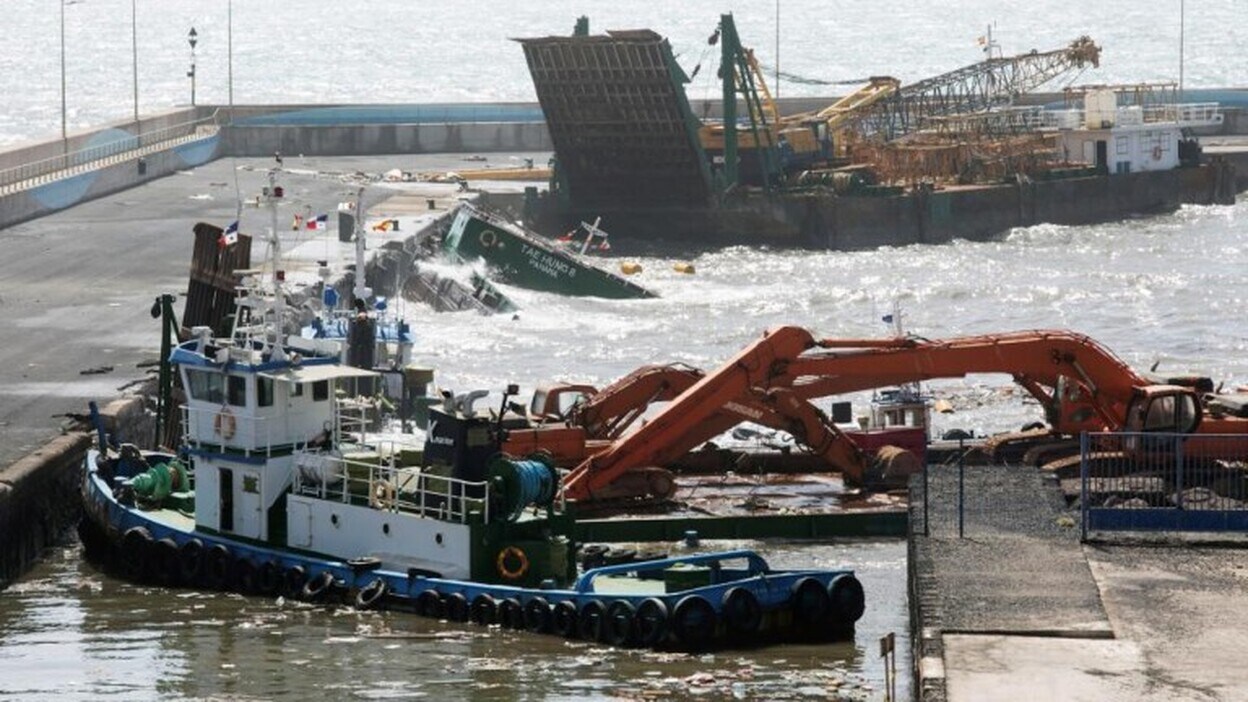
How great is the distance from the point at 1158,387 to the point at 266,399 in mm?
12647

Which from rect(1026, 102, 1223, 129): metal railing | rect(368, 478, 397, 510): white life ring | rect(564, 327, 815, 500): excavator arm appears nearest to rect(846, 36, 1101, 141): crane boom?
rect(1026, 102, 1223, 129): metal railing

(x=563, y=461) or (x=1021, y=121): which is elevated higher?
(x=1021, y=121)

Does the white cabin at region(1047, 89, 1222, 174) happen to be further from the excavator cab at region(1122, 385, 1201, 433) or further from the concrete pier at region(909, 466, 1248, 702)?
the concrete pier at region(909, 466, 1248, 702)

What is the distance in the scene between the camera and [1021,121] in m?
101

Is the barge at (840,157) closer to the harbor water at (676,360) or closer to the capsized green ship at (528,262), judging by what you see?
the harbor water at (676,360)

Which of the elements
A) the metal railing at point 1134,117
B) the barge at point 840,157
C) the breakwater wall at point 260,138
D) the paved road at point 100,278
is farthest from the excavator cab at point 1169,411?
the metal railing at point 1134,117

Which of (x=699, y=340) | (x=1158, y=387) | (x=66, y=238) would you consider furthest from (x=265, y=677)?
(x=66, y=238)

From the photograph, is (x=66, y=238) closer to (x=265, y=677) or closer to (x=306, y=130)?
(x=306, y=130)

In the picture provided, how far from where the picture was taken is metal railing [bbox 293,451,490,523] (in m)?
31.2

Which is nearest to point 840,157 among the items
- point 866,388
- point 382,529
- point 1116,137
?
point 1116,137

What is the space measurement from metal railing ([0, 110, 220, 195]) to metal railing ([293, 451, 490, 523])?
43338mm

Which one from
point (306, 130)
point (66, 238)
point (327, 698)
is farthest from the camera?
point (306, 130)

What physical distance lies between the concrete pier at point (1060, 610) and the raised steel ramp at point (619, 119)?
45146mm

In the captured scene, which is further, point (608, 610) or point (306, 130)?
point (306, 130)
